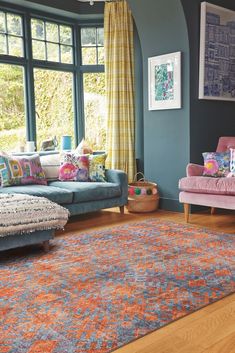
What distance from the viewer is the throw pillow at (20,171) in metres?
4.53

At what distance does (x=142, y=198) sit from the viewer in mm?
5074

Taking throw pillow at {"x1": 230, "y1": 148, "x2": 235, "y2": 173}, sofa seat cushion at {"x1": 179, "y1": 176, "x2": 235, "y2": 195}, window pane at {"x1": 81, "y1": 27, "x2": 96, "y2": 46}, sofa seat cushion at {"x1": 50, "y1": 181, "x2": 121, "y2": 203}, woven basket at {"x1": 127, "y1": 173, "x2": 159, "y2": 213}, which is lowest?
woven basket at {"x1": 127, "y1": 173, "x2": 159, "y2": 213}

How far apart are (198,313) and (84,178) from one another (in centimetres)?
294

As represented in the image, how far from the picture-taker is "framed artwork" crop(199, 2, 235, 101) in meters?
4.93

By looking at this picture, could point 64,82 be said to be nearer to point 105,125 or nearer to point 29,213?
point 105,125

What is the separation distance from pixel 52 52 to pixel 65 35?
1.24ft

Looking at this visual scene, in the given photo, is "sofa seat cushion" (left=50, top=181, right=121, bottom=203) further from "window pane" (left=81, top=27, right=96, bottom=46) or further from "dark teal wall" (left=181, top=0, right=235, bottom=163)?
"window pane" (left=81, top=27, right=96, bottom=46)

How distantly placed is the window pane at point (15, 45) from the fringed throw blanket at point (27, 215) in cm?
289

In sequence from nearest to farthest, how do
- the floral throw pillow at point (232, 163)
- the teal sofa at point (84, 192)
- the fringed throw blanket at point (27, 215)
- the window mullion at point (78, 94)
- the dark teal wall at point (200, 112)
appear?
1. the fringed throw blanket at point (27, 215)
2. the teal sofa at point (84, 192)
3. the floral throw pillow at point (232, 163)
4. the dark teal wall at point (200, 112)
5. the window mullion at point (78, 94)

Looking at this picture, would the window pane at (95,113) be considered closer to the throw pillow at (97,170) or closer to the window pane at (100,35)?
the window pane at (100,35)

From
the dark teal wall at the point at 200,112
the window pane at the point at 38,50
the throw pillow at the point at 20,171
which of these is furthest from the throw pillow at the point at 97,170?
the window pane at the point at 38,50

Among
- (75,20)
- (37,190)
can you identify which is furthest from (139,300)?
(75,20)

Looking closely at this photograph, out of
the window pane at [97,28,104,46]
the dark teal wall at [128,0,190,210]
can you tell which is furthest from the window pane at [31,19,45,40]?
the dark teal wall at [128,0,190,210]

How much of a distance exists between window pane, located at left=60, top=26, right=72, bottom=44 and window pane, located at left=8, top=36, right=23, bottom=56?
0.73 m
